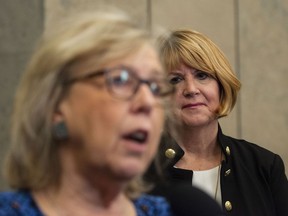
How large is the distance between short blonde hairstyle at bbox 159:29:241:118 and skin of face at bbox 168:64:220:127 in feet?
0.09

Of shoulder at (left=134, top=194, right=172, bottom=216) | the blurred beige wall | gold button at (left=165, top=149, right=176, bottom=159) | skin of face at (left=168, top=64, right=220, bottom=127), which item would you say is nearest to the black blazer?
gold button at (left=165, top=149, right=176, bottom=159)

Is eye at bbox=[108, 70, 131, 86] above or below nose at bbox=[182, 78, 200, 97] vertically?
above

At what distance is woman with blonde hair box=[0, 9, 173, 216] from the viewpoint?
1.17 m

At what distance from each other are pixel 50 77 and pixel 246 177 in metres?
1.41

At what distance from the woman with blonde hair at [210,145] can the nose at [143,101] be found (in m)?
1.13

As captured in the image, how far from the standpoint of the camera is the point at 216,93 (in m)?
2.43

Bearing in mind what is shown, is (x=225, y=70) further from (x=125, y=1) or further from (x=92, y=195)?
(x=92, y=195)

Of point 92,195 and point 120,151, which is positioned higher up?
point 120,151

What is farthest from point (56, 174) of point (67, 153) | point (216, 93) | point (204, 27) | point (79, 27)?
point (204, 27)

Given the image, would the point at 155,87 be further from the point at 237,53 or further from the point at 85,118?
the point at 237,53

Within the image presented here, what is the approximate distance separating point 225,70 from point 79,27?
1264mm

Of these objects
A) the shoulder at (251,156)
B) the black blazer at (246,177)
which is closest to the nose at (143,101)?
the black blazer at (246,177)

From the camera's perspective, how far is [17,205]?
125cm

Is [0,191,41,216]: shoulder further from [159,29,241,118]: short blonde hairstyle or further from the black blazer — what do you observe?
[159,29,241,118]: short blonde hairstyle
